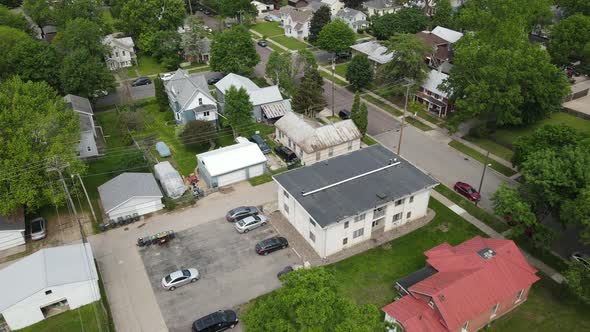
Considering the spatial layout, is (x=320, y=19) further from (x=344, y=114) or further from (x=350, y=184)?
(x=350, y=184)

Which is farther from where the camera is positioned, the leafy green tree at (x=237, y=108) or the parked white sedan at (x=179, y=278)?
the leafy green tree at (x=237, y=108)

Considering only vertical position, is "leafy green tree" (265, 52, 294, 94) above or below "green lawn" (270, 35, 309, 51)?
above

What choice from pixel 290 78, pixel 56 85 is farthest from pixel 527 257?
pixel 56 85

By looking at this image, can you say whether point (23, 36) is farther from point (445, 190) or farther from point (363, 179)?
point (445, 190)

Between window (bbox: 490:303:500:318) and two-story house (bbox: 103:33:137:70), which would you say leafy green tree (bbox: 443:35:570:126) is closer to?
window (bbox: 490:303:500:318)

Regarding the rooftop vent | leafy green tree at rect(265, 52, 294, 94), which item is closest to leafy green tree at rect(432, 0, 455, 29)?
leafy green tree at rect(265, 52, 294, 94)

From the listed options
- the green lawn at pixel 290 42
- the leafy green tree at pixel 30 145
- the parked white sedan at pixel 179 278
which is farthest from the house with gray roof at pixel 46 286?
the green lawn at pixel 290 42

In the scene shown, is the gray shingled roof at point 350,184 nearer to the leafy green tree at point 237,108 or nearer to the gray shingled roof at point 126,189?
the gray shingled roof at point 126,189
